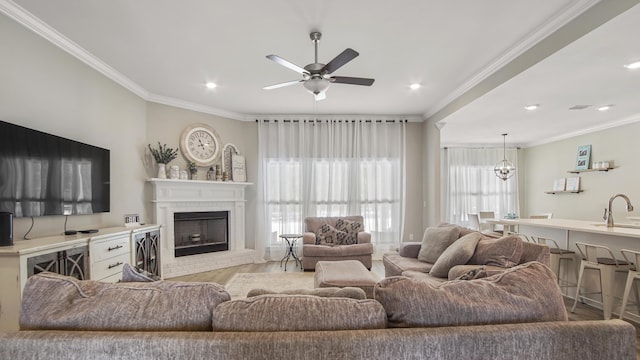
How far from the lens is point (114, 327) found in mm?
1026

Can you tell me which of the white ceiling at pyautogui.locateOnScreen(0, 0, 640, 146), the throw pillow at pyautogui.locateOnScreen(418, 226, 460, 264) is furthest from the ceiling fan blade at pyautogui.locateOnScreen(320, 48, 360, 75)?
the throw pillow at pyautogui.locateOnScreen(418, 226, 460, 264)

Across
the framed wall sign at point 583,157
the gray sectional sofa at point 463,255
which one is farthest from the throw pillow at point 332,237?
the framed wall sign at point 583,157

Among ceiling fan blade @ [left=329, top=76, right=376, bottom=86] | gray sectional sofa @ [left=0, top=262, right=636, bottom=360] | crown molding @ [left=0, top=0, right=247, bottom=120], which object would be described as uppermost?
crown molding @ [left=0, top=0, right=247, bottom=120]

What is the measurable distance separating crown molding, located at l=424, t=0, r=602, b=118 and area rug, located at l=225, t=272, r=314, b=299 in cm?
351

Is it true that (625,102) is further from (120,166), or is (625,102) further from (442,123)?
(120,166)

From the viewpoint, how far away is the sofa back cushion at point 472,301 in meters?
1.09

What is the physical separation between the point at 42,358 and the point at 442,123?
566 centimetres

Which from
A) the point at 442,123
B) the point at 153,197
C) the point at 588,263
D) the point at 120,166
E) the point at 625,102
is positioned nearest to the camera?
the point at 588,263

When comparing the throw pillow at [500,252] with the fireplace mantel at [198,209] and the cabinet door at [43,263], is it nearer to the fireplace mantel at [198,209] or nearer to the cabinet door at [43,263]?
the cabinet door at [43,263]

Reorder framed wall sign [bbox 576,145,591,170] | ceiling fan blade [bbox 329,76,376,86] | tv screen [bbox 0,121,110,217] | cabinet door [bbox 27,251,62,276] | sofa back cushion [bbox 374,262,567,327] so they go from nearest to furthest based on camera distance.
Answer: sofa back cushion [bbox 374,262,567,327] → cabinet door [bbox 27,251,62,276] → tv screen [bbox 0,121,110,217] → ceiling fan blade [bbox 329,76,376,86] → framed wall sign [bbox 576,145,591,170]

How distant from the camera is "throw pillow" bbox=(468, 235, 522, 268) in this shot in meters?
2.55

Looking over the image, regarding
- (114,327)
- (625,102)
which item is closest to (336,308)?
(114,327)

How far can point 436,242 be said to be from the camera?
3395mm

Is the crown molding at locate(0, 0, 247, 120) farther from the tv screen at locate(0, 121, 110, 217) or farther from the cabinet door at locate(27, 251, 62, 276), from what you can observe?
the cabinet door at locate(27, 251, 62, 276)
